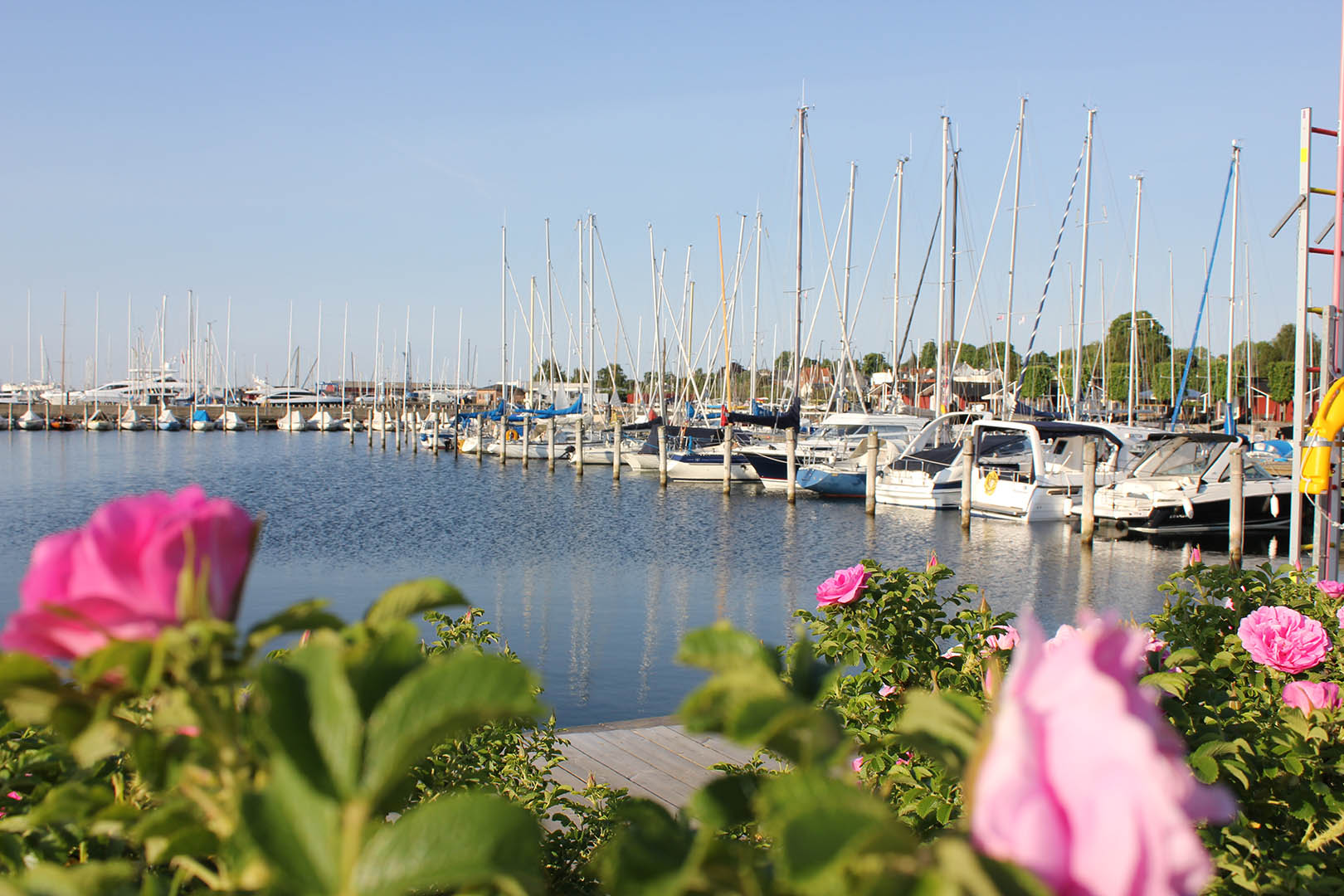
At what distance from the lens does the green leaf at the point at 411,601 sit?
1.05 m

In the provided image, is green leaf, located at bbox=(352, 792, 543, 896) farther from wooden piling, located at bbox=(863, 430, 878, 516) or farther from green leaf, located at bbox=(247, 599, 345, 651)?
wooden piling, located at bbox=(863, 430, 878, 516)

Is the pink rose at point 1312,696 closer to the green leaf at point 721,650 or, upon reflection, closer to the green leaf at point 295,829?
the green leaf at point 721,650

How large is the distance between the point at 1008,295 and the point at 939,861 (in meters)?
42.0

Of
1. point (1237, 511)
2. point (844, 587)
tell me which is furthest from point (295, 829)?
point (1237, 511)

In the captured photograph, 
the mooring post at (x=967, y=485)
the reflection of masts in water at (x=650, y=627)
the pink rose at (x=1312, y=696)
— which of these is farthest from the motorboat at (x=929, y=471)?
the pink rose at (x=1312, y=696)

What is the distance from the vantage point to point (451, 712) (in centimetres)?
76

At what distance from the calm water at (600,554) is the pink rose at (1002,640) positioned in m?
2.45

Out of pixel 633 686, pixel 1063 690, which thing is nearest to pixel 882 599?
pixel 1063 690

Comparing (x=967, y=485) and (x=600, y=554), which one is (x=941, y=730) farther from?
(x=967, y=485)

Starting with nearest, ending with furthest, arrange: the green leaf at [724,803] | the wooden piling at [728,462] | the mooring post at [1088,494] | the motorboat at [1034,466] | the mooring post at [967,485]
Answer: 1. the green leaf at [724,803]
2. the mooring post at [1088,494]
3. the mooring post at [967,485]
4. the motorboat at [1034,466]
5. the wooden piling at [728,462]

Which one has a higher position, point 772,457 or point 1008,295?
point 1008,295

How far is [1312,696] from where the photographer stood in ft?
9.84

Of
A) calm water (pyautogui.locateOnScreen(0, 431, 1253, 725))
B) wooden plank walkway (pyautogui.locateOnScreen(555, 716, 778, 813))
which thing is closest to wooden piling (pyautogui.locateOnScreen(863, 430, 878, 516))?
calm water (pyautogui.locateOnScreen(0, 431, 1253, 725))

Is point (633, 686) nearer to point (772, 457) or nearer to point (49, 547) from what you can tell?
point (49, 547)
